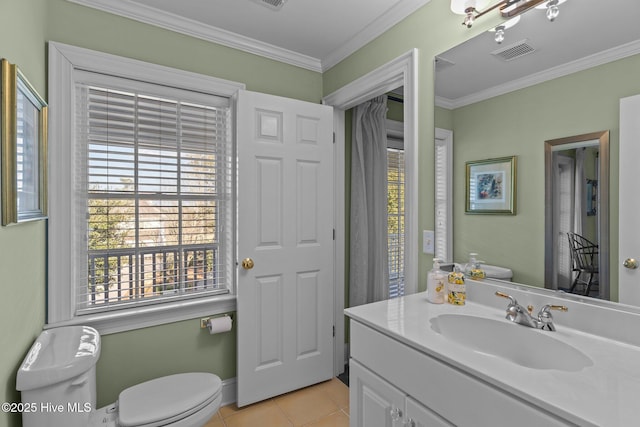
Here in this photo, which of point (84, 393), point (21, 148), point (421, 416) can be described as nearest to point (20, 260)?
point (21, 148)

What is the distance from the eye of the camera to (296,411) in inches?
81.6

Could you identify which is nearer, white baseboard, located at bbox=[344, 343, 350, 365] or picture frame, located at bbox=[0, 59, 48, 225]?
Result: picture frame, located at bbox=[0, 59, 48, 225]

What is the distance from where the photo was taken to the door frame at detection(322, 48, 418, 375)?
1791 mm

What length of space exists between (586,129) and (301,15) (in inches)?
62.5

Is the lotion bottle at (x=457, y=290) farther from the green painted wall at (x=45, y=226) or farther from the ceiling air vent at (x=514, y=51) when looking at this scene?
the green painted wall at (x=45, y=226)

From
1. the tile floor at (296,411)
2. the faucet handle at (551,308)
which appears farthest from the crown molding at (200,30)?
the tile floor at (296,411)

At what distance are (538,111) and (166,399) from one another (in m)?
2.08

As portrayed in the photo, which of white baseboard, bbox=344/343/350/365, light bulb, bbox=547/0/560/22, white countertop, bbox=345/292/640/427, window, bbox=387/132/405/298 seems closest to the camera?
white countertop, bbox=345/292/640/427

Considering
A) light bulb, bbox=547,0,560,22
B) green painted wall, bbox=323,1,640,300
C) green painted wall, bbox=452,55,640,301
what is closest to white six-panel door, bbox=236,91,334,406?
green painted wall, bbox=323,1,640,300

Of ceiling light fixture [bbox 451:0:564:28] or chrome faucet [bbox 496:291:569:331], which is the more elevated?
ceiling light fixture [bbox 451:0:564:28]

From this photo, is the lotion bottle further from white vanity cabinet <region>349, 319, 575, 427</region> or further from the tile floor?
the tile floor

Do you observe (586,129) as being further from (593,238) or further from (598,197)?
(593,238)

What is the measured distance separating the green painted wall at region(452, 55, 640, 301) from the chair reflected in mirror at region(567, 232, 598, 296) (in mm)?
54

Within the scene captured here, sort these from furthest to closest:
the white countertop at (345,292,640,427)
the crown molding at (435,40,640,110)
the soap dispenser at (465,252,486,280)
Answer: the soap dispenser at (465,252,486,280) < the crown molding at (435,40,640,110) < the white countertop at (345,292,640,427)
